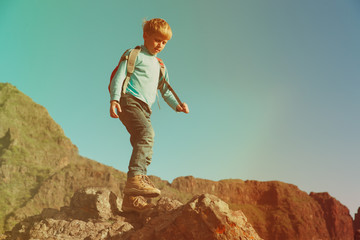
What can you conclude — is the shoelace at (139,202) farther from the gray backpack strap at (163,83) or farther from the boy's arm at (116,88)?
the gray backpack strap at (163,83)

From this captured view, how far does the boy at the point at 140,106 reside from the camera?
4570 mm

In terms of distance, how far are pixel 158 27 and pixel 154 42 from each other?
26cm

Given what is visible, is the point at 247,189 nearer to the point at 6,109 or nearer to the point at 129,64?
the point at 6,109

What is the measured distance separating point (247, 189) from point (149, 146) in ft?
163

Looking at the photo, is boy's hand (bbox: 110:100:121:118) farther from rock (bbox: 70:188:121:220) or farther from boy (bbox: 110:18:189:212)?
rock (bbox: 70:188:121:220)

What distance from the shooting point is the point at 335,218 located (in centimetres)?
4869

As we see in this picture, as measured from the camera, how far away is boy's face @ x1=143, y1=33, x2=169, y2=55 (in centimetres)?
477

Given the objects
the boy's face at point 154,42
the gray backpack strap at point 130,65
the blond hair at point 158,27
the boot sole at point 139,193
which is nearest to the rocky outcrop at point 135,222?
the boot sole at point 139,193

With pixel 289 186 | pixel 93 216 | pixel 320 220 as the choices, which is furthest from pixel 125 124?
pixel 289 186

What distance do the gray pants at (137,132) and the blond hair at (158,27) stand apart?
1024mm

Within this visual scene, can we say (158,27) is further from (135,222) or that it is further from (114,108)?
(135,222)

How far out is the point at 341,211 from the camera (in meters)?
51.2

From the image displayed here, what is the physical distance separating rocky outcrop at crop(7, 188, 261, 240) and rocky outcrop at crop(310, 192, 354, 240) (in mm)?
49654

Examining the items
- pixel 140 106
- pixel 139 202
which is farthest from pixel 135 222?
pixel 140 106
